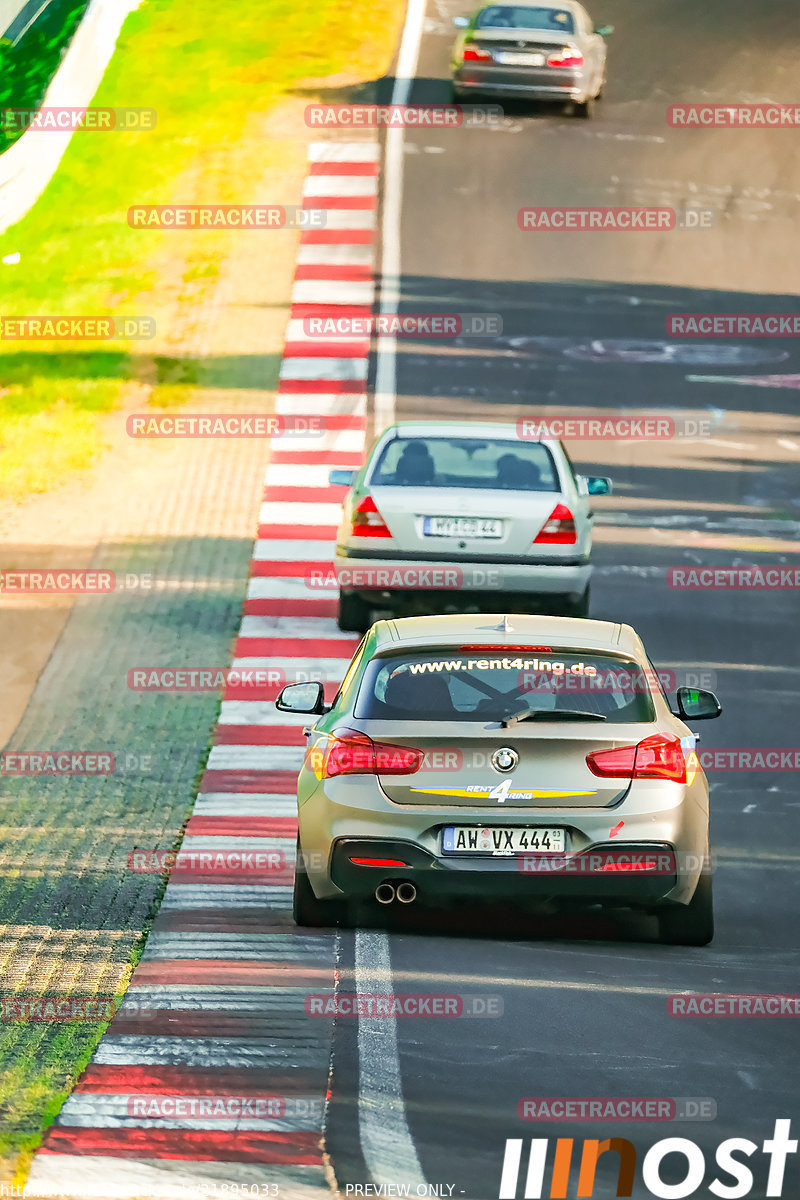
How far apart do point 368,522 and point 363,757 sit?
662cm

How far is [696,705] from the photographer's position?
9922 millimetres

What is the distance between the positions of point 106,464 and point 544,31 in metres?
11.9

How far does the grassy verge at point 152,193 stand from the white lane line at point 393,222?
444mm

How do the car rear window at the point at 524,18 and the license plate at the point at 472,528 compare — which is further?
the car rear window at the point at 524,18

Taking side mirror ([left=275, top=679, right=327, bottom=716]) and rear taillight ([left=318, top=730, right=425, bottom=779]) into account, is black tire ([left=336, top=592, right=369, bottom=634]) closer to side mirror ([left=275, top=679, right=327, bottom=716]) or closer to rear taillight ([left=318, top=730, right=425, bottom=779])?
side mirror ([left=275, top=679, right=327, bottom=716])

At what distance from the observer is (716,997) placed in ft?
27.7

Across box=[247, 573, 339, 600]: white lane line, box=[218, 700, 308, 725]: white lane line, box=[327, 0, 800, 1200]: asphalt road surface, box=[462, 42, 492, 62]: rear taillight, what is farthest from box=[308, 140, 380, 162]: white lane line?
box=[218, 700, 308, 725]: white lane line

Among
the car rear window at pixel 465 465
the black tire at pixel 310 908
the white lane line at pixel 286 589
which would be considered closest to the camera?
the black tire at pixel 310 908

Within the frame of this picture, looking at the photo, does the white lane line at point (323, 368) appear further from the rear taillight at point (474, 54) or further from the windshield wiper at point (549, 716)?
the windshield wiper at point (549, 716)

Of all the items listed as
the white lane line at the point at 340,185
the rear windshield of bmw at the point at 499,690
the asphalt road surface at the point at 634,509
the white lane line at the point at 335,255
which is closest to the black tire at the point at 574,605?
the asphalt road surface at the point at 634,509

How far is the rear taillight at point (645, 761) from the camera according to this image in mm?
8852

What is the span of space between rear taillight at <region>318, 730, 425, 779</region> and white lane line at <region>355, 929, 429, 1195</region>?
32.1 inches

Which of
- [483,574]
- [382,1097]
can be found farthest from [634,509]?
[382,1097]

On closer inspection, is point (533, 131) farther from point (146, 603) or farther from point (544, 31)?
point (146, 603)
